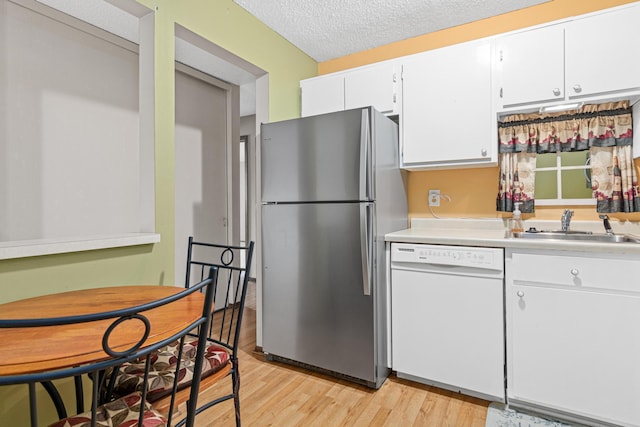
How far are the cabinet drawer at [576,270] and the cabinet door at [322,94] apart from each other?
164 cm

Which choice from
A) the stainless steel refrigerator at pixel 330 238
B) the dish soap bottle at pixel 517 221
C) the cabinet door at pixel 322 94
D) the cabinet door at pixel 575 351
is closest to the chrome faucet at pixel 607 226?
the dish soap bottle at pixel 517 221

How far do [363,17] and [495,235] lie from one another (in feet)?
5.73

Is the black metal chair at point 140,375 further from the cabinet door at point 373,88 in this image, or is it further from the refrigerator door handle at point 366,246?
the cabinet door at point 373,88

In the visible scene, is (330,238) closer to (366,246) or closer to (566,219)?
(366,246)

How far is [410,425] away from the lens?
1.68 meters

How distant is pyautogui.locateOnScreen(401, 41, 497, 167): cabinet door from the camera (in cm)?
211

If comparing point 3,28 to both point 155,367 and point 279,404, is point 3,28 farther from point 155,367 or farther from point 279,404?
point 279,404

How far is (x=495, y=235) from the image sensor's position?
2.07 metres

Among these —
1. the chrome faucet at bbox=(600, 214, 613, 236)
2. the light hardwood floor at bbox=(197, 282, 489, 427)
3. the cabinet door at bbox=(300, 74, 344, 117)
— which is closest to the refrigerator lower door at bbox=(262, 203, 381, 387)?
the light hardwood floor at bbox=(197, 282, 489, 427)

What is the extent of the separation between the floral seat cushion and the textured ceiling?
218 centimetres

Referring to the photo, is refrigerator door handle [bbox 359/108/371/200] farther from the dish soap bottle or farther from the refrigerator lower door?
the dish soap bottle

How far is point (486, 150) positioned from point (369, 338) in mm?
1366

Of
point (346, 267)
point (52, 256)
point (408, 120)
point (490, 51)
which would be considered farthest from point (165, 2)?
point (490, 51)

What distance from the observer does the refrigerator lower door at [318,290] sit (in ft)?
6.58
